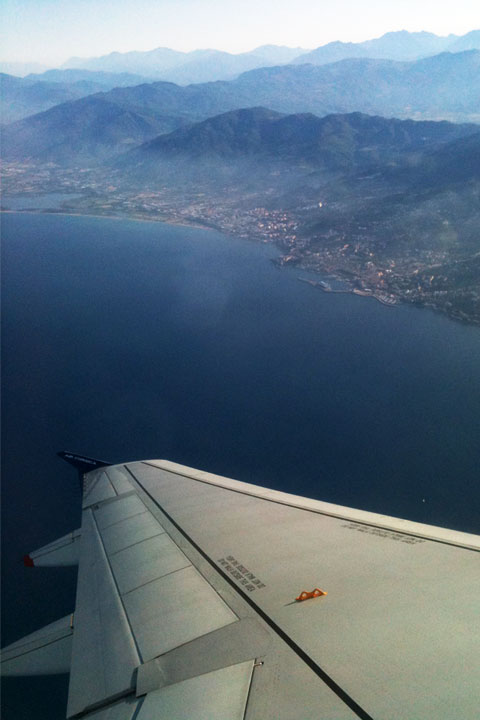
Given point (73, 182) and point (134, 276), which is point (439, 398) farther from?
point (73, 182)

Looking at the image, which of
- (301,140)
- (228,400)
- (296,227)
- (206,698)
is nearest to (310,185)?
(296,227)

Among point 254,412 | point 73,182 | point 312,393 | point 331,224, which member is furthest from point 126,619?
point 73,182

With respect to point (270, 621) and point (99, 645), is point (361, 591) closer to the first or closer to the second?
point (270, 621)

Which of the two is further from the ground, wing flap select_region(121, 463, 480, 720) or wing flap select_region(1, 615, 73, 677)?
wing flap select_region(121, 463, 480, 720)

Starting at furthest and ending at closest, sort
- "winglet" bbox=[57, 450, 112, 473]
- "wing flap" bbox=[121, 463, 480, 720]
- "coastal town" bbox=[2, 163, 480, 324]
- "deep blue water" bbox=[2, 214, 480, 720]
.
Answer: "coastal town" bbox=[2, 163, 480, 324] < "deep blue water" bbox=[2, 214, 480, 720] < "winglet" bbox=[57, 450, 112, 473] < "wing flap" bbox=[121, 463, 480, 720]

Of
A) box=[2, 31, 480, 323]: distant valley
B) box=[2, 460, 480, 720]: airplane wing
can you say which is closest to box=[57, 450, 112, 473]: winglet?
box=[2, 460, 480, 720]: airplane wing

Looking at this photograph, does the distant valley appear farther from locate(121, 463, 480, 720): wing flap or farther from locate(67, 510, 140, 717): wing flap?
locate(67, 510, 140, 717): wing flap
